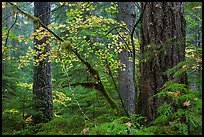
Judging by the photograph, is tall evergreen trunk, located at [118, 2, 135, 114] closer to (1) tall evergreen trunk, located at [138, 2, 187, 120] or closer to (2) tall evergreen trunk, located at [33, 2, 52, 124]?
(2) tall evergreen trunk, located at [33, 2, 52, 124]

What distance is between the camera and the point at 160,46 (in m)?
3.24

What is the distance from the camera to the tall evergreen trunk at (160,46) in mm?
3205

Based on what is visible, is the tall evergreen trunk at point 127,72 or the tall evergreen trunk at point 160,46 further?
the tall evergreen trunk at point 127,72

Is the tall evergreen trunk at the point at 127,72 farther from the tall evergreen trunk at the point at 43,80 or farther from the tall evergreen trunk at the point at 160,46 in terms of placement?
the tall evergreen trunk at the point at 160,46

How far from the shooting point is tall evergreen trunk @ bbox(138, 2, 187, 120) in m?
3.20

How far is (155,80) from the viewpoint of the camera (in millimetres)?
3256

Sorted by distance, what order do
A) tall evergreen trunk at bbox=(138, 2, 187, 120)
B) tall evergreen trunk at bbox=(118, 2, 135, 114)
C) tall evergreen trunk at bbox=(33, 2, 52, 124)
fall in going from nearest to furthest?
tall evergreen trunk at bbox=(138, 2, 187, 120) → tall evergreen trunk at bbox=(33, 2, 52, 124) → tall evergreen trunk at bbox=(118, 2, 135, 114)

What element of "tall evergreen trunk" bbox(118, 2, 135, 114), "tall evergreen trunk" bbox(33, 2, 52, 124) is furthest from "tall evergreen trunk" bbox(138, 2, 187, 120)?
"tall evergreen trunk" bbox(118, 2, 135, 114)

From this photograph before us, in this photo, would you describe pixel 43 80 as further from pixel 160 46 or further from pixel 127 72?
pixel 160 46

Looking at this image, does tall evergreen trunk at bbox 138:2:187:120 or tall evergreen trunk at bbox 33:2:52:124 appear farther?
tall evergreen trunk at bbox 33:2:52:124

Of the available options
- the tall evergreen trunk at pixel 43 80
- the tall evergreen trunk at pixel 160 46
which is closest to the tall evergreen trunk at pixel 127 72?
the tall evergreen trunk at pixel 43 80

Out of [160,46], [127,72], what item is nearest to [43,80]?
[127,72]

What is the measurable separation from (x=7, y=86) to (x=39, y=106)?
122 inches

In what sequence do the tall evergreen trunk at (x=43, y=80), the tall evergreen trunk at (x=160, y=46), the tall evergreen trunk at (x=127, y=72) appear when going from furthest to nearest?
the tall evergreen trunk at (x=127, y=72), the tall evergreen trunk at (x=43, y=80), the tall evergreen trunk at (x=160, y=46)
